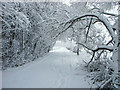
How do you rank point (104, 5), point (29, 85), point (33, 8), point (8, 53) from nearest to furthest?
point (29, 85) → point (104, 5) → point (8, 53) → point (33, 8)

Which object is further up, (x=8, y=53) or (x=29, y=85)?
(x=8, y=53)

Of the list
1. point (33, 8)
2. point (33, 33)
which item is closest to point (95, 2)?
point (33, 8)

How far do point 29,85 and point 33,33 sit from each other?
6730mm

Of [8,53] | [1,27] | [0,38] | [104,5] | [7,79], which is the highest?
[104,5]

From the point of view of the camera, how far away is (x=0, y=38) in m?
7.97

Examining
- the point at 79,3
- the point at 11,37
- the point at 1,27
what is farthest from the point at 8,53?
the point at 79,3

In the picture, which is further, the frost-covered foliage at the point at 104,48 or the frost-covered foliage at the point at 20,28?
the frost-covered foliage at the point at 20,28

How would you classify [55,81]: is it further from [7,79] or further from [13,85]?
[7,79]

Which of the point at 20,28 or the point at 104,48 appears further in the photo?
the point at 20,28

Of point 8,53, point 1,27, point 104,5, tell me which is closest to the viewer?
point 1,27

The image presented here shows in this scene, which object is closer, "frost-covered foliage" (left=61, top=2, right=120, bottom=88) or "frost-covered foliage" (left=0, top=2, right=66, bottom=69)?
"frost-covered foliage" (left=61, top=2, right=120, bottom=88)

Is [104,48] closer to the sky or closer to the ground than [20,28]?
closer to the ground

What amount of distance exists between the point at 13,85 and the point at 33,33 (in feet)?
21.8

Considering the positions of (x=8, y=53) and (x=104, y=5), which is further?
(x=8, y=53)
